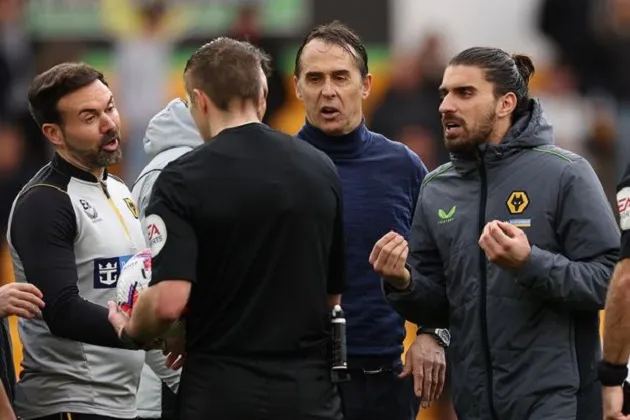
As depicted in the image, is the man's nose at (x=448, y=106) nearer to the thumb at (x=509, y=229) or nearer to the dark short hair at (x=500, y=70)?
the dark short hair at (x=500, y=70)

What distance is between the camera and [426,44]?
623 inches

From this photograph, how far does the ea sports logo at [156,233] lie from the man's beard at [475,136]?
1438mm

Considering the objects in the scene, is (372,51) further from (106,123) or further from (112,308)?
(112,308)

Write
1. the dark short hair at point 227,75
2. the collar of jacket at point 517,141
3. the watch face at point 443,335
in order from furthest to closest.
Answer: the watch face at point 443,335
the collar of jacket at point 517,141
the dark short hair at point 227,75

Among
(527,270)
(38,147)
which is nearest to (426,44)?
(38,147)

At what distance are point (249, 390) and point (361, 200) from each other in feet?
5.46

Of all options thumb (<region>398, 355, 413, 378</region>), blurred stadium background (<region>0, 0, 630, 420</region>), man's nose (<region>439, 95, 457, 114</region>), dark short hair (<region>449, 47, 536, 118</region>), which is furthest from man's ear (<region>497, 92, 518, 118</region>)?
blurred stadium background (<region>0, 0, 630, 420</region>)

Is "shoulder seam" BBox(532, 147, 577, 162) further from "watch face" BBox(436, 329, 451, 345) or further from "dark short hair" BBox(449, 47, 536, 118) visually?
"watch face" BBox(436, 329, 451, 345)

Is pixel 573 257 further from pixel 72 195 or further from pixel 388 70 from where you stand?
pixel 388 70

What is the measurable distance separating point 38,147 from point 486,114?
862 centimetres

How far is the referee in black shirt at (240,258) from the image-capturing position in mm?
5684

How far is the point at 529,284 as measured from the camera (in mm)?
6191

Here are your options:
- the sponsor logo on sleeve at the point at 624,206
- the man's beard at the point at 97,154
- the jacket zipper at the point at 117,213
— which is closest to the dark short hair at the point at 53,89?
the man's beard at the point at 97,154

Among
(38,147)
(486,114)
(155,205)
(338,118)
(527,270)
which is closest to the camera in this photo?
(155,205)
